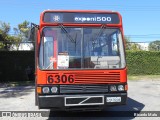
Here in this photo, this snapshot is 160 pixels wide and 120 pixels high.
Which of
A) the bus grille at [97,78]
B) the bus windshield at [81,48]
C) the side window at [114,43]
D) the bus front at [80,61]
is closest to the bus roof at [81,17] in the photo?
the bus front at [80,61]

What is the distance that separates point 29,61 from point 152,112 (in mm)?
17141

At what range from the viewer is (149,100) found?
13.6 metres

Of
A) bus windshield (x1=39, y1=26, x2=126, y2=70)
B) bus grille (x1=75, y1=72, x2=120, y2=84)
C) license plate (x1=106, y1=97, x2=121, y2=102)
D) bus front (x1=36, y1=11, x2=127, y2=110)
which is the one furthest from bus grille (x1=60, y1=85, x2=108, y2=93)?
bus windshield (x1=39, y1=26, x2=126, y2=70)


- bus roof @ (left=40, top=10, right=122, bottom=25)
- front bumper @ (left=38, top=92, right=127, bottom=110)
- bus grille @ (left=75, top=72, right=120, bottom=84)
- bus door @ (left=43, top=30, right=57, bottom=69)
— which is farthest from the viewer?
bus roof @ (left=40, top=10, right=122, bottom=25)

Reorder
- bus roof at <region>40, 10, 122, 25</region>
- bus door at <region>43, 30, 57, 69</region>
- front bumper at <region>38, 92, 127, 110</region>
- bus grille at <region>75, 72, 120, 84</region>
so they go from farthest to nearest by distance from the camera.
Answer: bus roof at <region>40, 10, 122, 25</region> < bus door at <region>43, 30, 57, 69</region> < bus grille at <region>75, 72, 120, 84</region> < front bumper at <region>38, 92, 127, 110</region>

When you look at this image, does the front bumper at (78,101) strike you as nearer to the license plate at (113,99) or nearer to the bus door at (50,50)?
the license plate at (113,99)

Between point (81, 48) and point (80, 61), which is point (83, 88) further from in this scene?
point (81, 48)

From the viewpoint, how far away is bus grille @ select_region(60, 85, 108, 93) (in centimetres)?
866

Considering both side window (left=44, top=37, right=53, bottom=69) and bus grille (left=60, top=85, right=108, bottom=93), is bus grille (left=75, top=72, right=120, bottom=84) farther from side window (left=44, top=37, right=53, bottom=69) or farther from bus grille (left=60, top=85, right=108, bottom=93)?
side window (left=44, top=37, right=53, bottom=69)

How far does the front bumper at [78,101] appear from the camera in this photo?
8.57 metres

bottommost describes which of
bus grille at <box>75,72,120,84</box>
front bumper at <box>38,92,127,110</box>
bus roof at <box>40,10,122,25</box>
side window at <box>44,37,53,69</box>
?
front bumper at <box>38,92,127,110</box>

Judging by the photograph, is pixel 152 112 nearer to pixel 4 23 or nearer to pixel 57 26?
pixel 57 26

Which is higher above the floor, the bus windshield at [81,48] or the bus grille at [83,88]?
the bus windshield at [81,48]

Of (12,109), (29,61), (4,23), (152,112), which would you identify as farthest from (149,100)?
(4,23)
